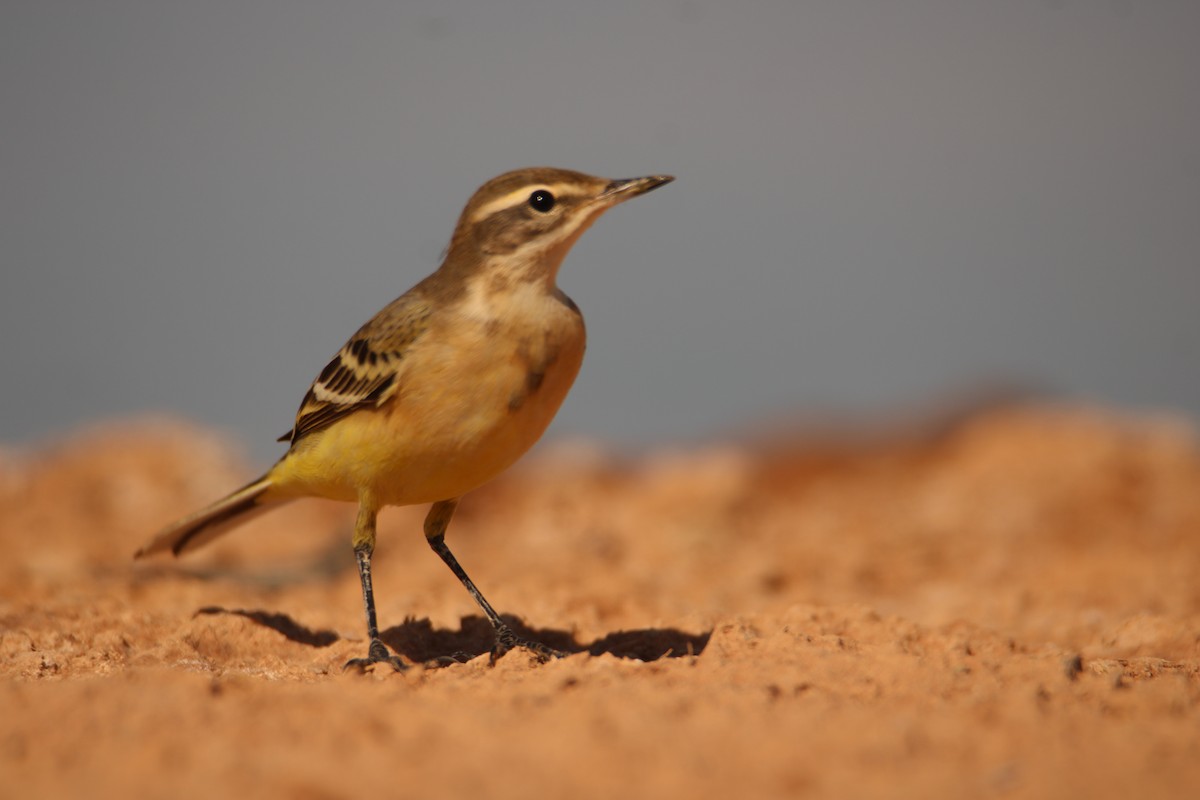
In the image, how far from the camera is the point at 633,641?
7207mm

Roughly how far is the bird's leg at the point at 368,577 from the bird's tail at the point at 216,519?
1.01 meters

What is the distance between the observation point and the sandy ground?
4.09 metres

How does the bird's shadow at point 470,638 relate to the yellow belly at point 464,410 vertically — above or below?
below

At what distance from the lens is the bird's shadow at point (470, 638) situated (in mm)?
6950

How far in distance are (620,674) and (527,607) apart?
2.98 m

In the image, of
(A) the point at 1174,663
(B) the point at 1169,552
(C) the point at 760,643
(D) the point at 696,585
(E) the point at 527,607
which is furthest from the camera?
(B) the point at 1169,552

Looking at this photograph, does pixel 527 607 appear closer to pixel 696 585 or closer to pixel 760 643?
pixel 760 643

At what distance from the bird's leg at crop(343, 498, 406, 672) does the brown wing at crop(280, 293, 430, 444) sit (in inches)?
23.5

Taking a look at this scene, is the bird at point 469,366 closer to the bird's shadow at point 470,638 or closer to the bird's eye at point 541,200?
the bird's eye at point 541,200

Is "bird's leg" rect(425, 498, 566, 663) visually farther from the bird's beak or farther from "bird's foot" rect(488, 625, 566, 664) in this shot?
the bird's beak

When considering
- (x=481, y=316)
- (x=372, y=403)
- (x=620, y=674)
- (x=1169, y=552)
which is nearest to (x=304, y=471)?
(x=372, y=403)

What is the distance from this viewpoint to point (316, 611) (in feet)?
28.3

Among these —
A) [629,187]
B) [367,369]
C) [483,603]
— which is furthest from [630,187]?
[483,603]

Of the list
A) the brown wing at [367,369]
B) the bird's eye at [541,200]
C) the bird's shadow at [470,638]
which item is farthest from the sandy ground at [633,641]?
the bird's eye at [541,200]
